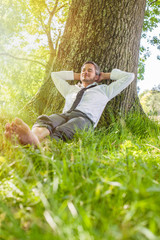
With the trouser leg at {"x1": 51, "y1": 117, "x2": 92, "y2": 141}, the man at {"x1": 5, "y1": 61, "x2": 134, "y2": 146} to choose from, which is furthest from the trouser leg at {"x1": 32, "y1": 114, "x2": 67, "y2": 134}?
the trouser leg at {"x1": 51, "y1": 117, "x2": 92, "y2": 141}

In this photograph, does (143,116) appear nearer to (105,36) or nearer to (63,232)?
(105,36)

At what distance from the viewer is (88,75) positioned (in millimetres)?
3631

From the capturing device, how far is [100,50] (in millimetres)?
3840

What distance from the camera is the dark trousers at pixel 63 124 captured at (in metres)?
2.65

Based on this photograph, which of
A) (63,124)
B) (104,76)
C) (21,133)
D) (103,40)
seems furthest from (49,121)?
(103,40)

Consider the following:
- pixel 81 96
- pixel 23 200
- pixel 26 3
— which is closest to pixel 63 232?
pixel 23 200

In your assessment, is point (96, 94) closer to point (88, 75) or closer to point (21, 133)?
point (88, 75)

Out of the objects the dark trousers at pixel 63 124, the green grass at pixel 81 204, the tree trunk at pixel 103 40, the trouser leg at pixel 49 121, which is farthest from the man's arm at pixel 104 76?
the green grass at pixel 81 204

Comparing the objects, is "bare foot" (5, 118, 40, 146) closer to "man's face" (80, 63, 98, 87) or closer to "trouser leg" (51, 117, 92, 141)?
"trouser leg" (51, 117, 92, 141)

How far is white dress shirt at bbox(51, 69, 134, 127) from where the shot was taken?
135 inches

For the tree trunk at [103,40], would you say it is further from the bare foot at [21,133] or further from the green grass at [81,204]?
the green grass at [81,204]

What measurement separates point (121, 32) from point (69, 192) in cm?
350

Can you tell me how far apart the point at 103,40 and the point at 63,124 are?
6.46 feet

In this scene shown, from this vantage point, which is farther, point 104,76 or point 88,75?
point 104,76
